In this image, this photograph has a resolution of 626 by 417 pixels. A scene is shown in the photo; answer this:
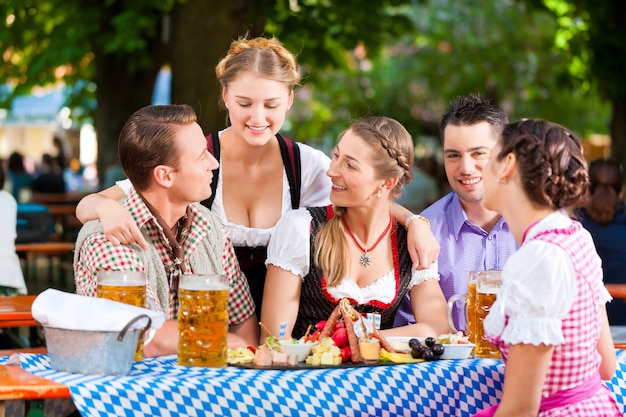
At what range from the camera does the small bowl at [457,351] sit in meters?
2.93

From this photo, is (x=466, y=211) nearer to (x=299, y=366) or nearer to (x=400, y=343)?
(x=400, y=343)

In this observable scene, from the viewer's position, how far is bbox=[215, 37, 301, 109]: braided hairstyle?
12.0 ft

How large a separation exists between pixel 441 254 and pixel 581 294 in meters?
1.33

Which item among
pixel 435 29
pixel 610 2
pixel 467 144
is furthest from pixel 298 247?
pixel 435 29

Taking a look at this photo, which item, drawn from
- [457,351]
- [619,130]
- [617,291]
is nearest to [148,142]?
[457,351]

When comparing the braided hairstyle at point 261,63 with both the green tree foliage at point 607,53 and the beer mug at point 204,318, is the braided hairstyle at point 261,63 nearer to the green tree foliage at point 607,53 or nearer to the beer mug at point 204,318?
the beer mug at point 204,318

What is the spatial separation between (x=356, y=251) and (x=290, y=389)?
83 centimetres

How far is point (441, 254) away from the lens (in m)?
3.77

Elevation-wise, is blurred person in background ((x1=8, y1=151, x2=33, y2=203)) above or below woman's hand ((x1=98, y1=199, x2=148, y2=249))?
above

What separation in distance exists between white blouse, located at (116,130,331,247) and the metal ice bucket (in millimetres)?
1202

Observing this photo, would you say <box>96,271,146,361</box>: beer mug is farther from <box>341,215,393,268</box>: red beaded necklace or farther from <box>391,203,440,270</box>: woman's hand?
<box>391,203,440,270</box>: woman's hand

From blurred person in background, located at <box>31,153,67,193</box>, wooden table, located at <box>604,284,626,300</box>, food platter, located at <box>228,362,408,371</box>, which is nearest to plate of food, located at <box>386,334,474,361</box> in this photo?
food platter, located at <box>228,362,408,371</box>

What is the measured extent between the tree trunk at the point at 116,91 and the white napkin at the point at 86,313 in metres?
10.7

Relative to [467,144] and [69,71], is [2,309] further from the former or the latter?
[69,71]
